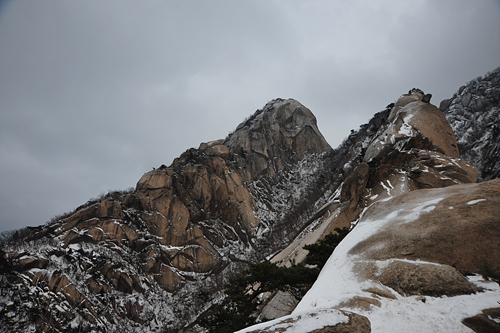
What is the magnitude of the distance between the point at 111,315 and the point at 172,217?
87.0ft

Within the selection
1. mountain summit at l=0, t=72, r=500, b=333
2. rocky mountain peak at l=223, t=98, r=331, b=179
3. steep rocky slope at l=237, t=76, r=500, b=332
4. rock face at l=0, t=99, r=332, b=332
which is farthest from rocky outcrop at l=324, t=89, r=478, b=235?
rocky mountain peak at l=223, t=98, r=331, b=179

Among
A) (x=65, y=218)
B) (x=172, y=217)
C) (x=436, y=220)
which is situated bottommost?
(x=436, y=220)

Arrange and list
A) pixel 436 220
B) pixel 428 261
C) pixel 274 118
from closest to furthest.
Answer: pixel 428 261
pixel 436 220
pixel 274 118

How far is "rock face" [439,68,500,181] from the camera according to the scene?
43925 millimetres

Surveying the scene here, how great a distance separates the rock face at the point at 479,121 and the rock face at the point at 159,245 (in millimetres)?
42118

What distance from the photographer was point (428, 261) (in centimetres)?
742

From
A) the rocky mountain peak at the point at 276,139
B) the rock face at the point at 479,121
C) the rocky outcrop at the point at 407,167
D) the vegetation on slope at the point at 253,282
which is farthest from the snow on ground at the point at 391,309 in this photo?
the rocky mountain peak at the point at 276,139

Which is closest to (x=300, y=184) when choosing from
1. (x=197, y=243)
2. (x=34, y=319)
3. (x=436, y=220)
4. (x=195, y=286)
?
(x=197, y=243)

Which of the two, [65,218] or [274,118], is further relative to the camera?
[274,118]

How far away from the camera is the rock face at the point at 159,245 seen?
46531mm

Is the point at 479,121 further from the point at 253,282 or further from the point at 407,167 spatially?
the point at 253,282

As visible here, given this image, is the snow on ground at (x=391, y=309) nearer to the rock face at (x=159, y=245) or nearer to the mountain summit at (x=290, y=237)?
the mountain summit at (x=290, y=237)

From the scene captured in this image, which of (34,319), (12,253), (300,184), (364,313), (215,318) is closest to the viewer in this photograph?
(364,313)

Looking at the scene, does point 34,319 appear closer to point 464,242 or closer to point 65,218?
point 65,218
